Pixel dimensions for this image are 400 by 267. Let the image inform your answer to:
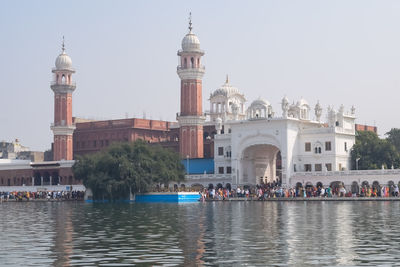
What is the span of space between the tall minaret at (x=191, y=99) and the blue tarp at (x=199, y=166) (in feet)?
9.02

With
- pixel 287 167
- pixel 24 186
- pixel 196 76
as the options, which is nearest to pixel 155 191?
pixel 287 167

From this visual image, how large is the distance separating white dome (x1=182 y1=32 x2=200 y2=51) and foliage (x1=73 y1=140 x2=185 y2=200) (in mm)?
22298

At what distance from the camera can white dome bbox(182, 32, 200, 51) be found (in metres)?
84.3

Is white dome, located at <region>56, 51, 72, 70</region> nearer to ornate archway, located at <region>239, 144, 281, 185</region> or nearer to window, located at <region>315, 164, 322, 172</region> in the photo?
ornate archway, located at <region>239, 144, 281, 185</region>

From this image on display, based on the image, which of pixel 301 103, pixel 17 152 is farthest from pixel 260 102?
pixel 17 152

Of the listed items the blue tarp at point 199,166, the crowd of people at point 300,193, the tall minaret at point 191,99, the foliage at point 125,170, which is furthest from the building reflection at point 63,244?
the tall minaret at point 191,99

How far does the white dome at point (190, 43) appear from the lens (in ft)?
277

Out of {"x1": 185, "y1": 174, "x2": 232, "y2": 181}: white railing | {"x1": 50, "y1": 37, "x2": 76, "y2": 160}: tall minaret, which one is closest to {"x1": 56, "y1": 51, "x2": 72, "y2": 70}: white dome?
{"x1": 50, "y1": 37, "x2": 76, "y2": 160}: tall minaret

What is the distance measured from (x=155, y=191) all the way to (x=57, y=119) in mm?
38042

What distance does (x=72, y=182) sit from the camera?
89688 mm

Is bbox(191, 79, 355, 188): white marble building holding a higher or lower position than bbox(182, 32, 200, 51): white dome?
lower

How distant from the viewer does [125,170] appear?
59469 mm

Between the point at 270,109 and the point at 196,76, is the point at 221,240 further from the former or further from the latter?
the point at 196,76

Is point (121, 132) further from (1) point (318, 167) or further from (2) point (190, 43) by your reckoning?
(1) point (318, 167)
